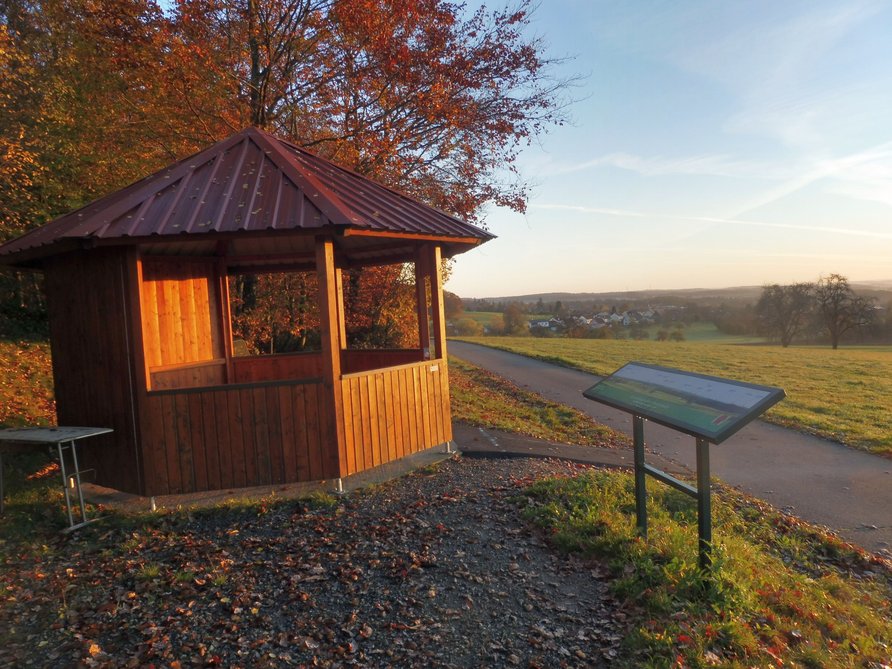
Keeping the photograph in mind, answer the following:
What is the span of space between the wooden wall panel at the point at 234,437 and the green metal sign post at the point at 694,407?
3178 mm

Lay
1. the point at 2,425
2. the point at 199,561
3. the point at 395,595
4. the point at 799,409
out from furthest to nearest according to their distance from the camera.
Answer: the point at 799,409 → the point at 2,425 → the point at 199,561 → the point at 395,595

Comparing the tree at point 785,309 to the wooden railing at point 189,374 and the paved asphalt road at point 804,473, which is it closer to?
the paved asphalt road at point 804,473

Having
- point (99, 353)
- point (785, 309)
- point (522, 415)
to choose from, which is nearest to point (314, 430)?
point (99, 353)

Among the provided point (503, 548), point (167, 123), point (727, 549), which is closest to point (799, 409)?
point (727, 549)

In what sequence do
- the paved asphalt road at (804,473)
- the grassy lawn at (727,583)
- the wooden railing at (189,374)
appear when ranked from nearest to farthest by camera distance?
1. the grassy lawn at (727,583)
2. the paved asphalt road at (804,473)
3. the wooden railing at (189,374)

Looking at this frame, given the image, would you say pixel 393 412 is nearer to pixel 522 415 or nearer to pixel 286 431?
pixel 286 431

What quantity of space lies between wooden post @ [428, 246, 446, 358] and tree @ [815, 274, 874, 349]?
5166 centimetres

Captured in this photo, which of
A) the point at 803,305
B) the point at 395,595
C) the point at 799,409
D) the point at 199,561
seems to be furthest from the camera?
the point at 803,305

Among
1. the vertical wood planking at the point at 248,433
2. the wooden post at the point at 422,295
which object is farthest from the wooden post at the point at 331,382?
the wooden post at the point at 422,295

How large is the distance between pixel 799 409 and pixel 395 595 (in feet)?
41.4

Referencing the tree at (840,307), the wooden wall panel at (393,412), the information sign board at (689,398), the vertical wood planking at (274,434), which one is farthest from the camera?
the tree at (840,307)

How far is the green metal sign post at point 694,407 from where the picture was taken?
12.6 feet

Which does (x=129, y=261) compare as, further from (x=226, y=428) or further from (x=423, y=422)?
(x=423, y=422)

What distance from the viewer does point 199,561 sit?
4.87m
